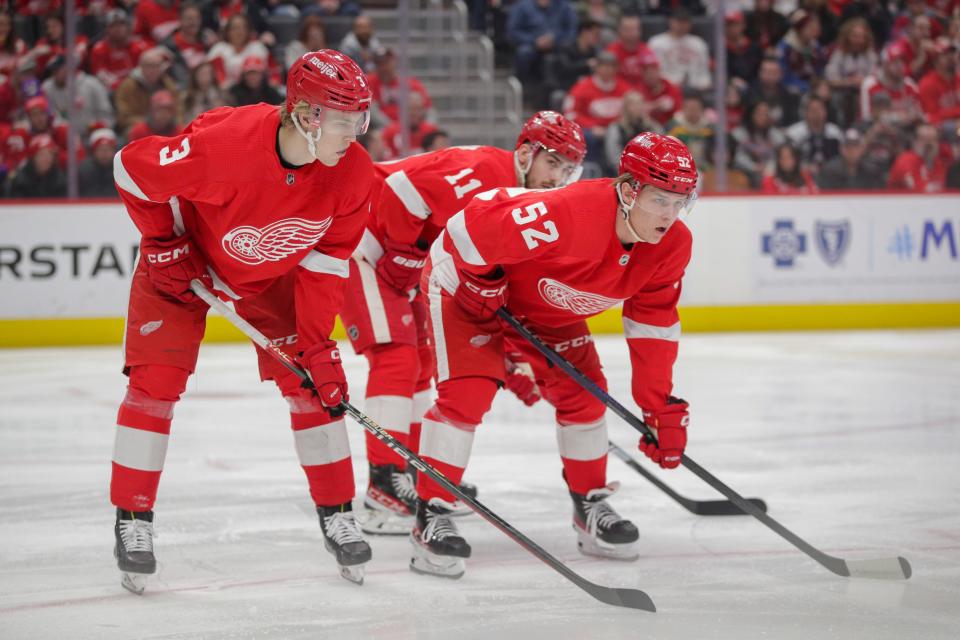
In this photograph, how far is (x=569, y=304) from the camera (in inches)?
116

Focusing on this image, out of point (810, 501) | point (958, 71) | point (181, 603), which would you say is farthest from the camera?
point (958, 71)

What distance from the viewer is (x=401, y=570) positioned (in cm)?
285

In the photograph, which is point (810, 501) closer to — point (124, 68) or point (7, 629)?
point (7, 629)

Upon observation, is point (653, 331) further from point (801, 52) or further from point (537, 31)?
point (801, 52)

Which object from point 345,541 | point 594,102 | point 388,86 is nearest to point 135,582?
point 345,541

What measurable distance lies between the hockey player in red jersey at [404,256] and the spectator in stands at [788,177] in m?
4.87

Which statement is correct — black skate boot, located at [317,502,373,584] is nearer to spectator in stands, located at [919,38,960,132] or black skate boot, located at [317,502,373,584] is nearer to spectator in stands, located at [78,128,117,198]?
spectator in stands, located at [78,128,117,198]

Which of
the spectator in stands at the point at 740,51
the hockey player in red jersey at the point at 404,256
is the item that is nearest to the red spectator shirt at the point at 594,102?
Result: the spectator in stands at the point at 740,51

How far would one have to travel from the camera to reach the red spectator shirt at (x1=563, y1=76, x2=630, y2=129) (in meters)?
7.89

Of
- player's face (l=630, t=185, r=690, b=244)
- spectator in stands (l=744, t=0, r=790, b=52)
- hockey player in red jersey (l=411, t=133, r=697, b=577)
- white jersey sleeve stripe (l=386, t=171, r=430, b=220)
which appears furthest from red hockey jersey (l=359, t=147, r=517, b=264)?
spectator in stands (l=744, t=0, r=790, b=52)

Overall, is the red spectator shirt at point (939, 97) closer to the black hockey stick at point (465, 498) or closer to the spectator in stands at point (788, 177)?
the spectator in stands at point (788, 177)

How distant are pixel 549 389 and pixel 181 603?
3.43ft

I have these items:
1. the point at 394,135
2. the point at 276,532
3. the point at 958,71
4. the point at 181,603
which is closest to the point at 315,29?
the point at 394,135

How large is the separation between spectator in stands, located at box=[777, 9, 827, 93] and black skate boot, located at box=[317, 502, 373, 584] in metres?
6.24
